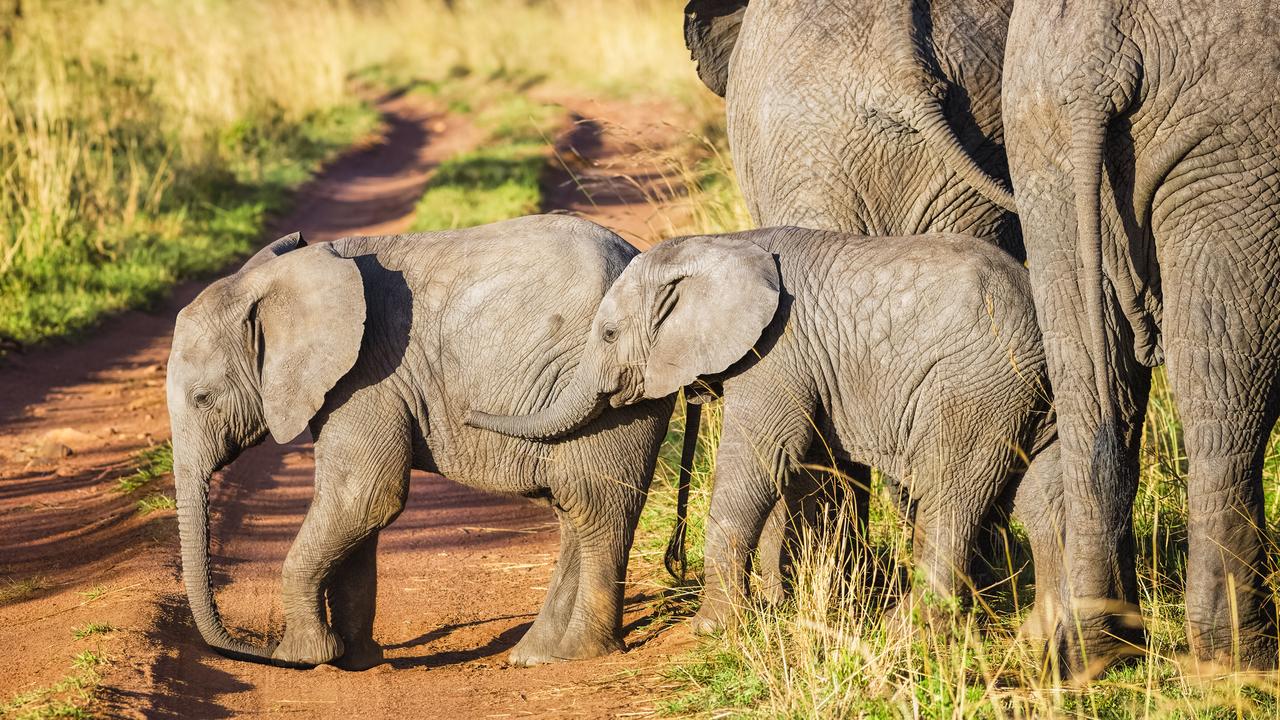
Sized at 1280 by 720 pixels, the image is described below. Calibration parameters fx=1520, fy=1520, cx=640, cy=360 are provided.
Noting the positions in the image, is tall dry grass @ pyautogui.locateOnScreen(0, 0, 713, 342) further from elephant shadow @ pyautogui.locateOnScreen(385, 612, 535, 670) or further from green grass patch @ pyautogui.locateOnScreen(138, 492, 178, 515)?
elephant shadow @ pyautogui.locateOnScreen(385, 612, 535, 670)

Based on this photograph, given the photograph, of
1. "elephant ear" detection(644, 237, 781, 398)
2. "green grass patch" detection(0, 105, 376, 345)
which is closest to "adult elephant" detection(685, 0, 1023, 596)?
"elephant ear" detection(644, 237, 781, 398)

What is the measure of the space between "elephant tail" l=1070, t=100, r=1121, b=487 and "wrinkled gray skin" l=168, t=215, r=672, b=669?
162 centimetres

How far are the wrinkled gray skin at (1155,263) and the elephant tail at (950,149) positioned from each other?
65 centimetres

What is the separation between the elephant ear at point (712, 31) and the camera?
655 cm

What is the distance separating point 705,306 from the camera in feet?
16.0

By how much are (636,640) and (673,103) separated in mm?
13072

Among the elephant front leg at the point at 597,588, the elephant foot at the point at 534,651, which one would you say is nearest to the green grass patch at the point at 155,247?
the elephant foot at the point at 534,651

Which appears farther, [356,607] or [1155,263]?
[356,607]

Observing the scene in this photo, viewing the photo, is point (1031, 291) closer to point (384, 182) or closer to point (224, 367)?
point (224, 367)

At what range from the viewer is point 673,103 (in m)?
17.9

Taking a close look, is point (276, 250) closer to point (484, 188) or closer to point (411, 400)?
point (411, 400)

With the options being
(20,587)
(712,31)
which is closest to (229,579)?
(20,587)

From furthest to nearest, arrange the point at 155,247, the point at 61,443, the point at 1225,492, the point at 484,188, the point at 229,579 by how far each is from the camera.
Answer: the point at 484,188 < the point at 155,247 < the point at 61,443 < the point at 229,579 < the point at 1225,492

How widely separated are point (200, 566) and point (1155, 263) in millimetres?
3185
